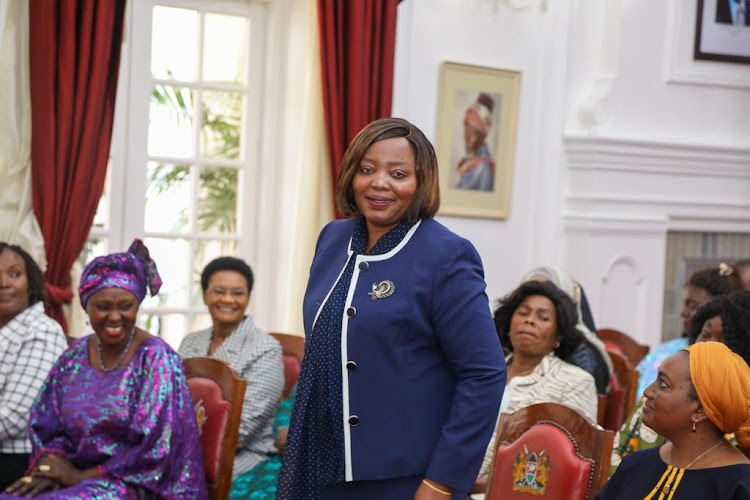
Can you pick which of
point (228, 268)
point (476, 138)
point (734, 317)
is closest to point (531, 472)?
point (734, 317)

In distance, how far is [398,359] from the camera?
80.7 inches

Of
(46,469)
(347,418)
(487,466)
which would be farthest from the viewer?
(487,466)

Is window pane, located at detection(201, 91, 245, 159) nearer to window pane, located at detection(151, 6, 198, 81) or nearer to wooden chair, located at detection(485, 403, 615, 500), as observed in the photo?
window pane, located at detection(151, 6, 198, 81)

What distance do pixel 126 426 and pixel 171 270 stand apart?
2021 millimetres

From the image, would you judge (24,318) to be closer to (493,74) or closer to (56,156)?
(56,156)

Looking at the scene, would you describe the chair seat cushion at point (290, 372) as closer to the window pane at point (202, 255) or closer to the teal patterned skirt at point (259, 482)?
the teal patterned skirt at point (259, 482)

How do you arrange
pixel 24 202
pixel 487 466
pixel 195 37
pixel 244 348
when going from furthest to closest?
pixel 195 37
pixel 24 202
pixel 244 348
pixel 487 466

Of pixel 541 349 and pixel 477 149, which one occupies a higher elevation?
pixel 477 149

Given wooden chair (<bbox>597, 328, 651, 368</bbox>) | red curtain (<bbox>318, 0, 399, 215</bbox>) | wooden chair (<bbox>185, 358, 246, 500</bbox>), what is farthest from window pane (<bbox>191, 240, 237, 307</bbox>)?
wooden chair (<bbox>597, 328, 651, 368</bbox>)

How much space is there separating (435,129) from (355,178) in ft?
11.8

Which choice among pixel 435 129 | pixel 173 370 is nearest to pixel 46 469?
pixel 173 370

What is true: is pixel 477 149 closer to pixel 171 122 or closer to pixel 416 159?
pixel 171 122

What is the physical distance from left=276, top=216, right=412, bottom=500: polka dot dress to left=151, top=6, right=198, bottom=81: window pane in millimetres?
3343

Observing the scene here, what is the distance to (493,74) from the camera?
19.1ft
